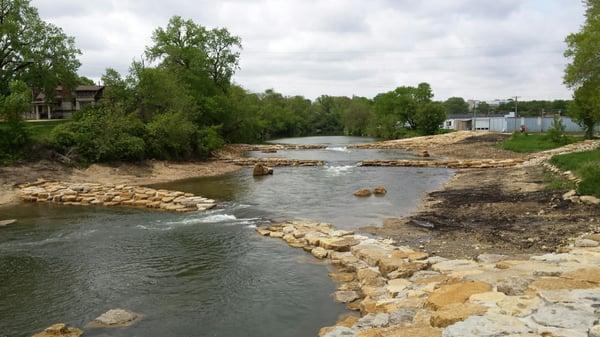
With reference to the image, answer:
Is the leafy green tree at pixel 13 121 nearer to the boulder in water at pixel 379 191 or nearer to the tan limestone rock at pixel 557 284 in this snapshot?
the boulder in water at pixel 379 191

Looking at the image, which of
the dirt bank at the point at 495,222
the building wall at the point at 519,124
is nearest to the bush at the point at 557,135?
the building wall at the point at 519,124

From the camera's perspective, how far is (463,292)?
29.8 ft

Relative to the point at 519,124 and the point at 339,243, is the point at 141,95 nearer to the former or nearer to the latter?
the point at 339,243

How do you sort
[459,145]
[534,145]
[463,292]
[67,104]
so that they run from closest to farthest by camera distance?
[463,292], [534,145], [459,145], [67,104]

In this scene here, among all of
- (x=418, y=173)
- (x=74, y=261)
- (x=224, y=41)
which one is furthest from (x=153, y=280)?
(x=224, y=41)

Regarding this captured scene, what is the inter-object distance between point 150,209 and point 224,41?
141ft

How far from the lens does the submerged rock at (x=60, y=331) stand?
9.68m

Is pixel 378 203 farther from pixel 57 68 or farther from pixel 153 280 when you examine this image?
pixel 57 68

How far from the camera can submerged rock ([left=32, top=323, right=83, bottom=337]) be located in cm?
968

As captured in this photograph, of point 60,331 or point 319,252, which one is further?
point 319,252

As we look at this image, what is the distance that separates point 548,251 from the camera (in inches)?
526

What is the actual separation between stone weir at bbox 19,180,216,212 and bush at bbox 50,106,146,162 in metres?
6.32

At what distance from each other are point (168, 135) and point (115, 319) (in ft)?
105

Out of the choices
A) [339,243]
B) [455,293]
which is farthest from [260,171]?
[455,293]
